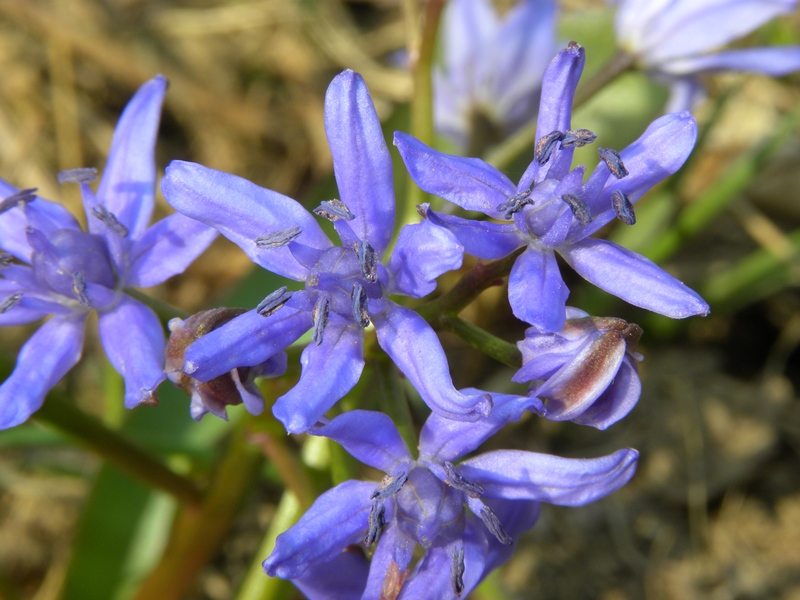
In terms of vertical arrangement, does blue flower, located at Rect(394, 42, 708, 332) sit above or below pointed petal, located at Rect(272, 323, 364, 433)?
above

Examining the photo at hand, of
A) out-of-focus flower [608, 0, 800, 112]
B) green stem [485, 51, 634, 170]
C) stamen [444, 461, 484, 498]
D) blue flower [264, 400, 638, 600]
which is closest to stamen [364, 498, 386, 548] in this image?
blue flower [264, 400, 638, 600]

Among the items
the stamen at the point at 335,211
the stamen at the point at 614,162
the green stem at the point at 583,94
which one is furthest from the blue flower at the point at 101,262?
the green stem at the point at 583,94

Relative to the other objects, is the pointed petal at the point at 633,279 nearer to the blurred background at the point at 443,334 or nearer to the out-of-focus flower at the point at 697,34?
the blurred background at the point at 443,334

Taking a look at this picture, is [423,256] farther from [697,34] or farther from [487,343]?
[697,34]

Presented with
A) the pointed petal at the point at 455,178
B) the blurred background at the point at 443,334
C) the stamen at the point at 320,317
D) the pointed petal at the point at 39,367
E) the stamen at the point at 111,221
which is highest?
the pointed petal at the point at 455,178

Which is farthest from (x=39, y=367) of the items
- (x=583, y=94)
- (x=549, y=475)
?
(x=583, y=94)

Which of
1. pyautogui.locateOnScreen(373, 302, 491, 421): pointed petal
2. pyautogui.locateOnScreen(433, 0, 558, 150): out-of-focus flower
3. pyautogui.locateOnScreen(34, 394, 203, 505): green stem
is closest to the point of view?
pyautogui.locateOnScreen(373, 302, 491, 421): pointed petal

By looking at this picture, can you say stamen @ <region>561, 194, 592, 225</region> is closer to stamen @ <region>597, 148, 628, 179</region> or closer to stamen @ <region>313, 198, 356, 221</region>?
stamen @ <region>597, 148, 628, 179</region>

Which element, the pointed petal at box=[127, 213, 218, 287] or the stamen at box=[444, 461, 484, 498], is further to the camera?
the pointed petal at box=[127, 213, 218, 287]
